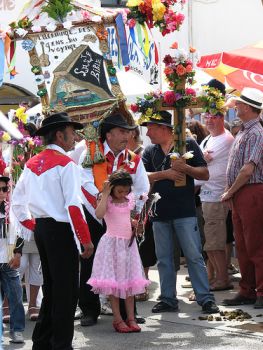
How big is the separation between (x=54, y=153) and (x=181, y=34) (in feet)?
42.8

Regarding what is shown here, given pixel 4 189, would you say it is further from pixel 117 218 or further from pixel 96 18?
pixel 96 18

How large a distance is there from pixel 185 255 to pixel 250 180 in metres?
0.96

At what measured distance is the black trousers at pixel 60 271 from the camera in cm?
662

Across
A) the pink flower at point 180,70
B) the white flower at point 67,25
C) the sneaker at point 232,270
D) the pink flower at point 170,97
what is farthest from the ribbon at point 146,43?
the sneaker at point 232,270

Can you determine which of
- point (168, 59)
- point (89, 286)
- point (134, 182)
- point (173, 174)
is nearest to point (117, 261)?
point (89, 286)

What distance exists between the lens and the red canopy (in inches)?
404

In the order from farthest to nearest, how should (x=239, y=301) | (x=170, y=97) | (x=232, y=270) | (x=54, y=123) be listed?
(x=232, y=270), (x=239, y=301), (x=170, y=97), (x=54, y=123)

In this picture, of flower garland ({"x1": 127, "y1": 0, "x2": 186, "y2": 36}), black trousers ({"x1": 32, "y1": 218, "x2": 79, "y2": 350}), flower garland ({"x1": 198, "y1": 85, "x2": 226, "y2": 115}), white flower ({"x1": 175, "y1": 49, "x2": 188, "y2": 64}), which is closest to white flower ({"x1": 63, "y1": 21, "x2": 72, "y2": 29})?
flower garland ({"x1": 127, "y1": 0, "x2": 186, "y2": 36})

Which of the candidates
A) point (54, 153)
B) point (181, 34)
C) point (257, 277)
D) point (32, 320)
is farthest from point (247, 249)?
point (181, 34)

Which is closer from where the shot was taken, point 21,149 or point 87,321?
point 87,321

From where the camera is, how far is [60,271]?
21.7 ft

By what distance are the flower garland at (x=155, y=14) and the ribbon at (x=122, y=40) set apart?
0.28ft

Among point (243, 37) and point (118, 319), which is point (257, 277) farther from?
point (243, 37)

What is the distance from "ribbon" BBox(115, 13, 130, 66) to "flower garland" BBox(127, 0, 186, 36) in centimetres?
9
